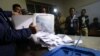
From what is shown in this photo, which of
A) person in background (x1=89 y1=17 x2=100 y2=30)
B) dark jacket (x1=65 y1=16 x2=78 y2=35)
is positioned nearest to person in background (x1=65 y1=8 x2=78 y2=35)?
dark jacket (x1=65 y1=16 x2=78 y2=35)

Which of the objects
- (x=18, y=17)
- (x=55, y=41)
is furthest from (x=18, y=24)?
(x=55, y=41)

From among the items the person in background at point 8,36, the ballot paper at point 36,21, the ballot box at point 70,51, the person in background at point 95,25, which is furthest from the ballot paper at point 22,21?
the person in background at point 95,25

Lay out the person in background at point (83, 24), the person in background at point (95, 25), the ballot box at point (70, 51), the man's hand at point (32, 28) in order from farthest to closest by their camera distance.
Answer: the person in background at point (95, 25)
the person in background at point (83, 24)
the man's hand at point (32, 28)
the ballot box at point (70, 51)

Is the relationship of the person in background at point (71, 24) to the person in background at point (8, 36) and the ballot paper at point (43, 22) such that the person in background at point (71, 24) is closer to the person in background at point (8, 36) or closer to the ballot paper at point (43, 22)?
the ballot paper at point (43, 22)

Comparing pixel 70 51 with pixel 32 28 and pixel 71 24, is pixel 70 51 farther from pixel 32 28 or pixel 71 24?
pixel 71 24

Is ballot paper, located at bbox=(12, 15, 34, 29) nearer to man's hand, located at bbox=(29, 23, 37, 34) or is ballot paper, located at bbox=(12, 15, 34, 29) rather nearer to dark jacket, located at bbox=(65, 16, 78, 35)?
man's hand, located at bbox=(29, 23, 37, 34)

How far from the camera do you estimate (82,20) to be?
1.73 metres

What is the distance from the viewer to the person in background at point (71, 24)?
5.58 ft

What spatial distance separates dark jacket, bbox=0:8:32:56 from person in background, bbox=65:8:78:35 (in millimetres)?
919

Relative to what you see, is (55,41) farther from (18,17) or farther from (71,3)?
(71,3)

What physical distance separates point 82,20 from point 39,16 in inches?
34.3

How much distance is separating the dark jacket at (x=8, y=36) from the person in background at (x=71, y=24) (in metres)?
0.92

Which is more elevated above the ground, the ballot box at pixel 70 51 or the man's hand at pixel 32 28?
the man's hand at pixel 32 28

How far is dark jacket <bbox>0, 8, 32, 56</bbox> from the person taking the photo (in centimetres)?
79
